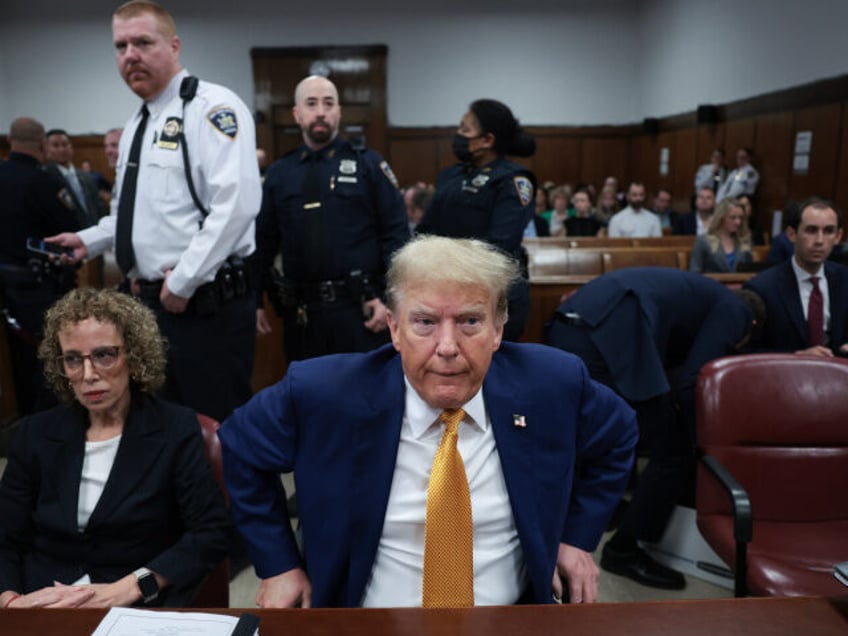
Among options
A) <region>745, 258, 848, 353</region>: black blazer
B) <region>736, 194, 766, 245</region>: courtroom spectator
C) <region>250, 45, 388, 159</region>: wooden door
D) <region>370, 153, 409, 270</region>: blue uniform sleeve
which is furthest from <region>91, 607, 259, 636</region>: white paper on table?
<region>250, 45, 388, 159</region>: wooden door

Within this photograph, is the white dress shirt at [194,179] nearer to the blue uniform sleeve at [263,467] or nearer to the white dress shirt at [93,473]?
the white dress shirt at [93,473]

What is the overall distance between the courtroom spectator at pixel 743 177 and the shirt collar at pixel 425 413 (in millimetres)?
8098

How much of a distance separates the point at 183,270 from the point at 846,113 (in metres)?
6.94

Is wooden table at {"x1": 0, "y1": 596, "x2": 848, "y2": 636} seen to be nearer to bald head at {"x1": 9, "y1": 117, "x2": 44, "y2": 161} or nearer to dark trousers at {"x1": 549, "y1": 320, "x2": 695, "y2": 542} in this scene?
dark trousers at {"x1": 549, "y1": 320, "x2": 695, "y2": 542}

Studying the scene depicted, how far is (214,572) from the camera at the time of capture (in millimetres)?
1737

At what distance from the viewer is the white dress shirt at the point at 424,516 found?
4.45 ft

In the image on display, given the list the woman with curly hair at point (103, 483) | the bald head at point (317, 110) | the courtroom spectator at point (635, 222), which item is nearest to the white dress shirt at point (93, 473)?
the woman with curly hair at point (103, 483)

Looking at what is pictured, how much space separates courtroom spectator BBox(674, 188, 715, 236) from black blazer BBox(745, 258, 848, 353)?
450cm

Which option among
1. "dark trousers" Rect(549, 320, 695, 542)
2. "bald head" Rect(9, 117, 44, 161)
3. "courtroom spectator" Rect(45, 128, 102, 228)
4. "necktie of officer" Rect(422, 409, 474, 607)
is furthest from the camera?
"courtroom spectator" Rect(45, 128, 102, 228)

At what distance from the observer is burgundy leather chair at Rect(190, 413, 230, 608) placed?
1.72m

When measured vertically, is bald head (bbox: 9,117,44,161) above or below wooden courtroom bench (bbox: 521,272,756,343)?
above

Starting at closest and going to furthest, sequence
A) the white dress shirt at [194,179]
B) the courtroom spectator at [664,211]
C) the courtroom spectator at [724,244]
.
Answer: the white dress shirt at [194,179]
the courtroom spectator at [724,244]
the courtroom spectator at [664,211]

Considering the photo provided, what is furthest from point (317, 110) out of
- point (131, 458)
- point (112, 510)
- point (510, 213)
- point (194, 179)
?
point (112, 510)

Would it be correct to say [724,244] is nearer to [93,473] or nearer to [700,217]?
[700,217]
